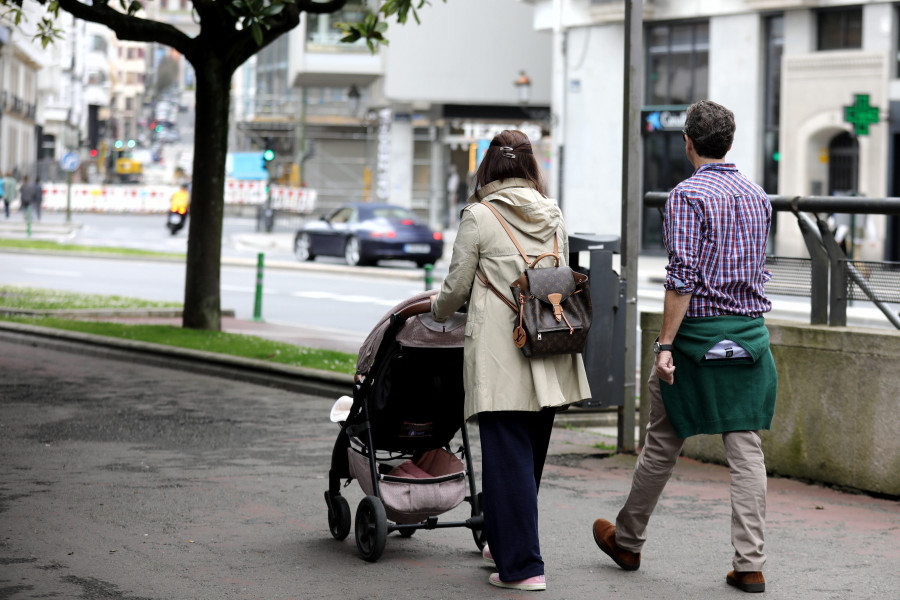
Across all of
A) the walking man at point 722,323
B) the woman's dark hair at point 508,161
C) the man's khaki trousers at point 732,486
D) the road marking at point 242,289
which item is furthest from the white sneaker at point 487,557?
the road marking at point 242,289

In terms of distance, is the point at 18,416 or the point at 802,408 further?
the point at 18,416

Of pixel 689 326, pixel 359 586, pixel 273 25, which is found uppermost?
pixel 273 25

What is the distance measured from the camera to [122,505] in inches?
265

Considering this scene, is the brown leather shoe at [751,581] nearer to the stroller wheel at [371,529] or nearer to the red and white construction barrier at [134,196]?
the stroller wheel at [371,529]

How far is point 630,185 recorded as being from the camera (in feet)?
27.4

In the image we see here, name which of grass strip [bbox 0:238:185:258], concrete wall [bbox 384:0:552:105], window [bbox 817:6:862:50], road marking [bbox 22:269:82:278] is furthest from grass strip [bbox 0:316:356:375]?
concrete wall [bbox 384:0:552:105]

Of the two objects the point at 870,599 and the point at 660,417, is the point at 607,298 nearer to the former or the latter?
the point at 660,417

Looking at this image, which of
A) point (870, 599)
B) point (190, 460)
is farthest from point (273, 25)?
point (870, 599)

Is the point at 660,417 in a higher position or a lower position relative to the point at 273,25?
lower

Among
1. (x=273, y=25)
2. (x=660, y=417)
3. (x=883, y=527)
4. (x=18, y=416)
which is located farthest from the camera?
(x=273, y=25)

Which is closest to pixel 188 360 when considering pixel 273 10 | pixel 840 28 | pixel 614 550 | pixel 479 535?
pixel 273 10

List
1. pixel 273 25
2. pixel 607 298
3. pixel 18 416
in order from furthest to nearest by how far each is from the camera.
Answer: pixel 273 25 → pixel 18 416 → pixel 607 298

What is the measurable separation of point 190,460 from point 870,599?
4.33 meters

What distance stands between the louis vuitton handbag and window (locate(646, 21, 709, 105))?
2969 centimetres
